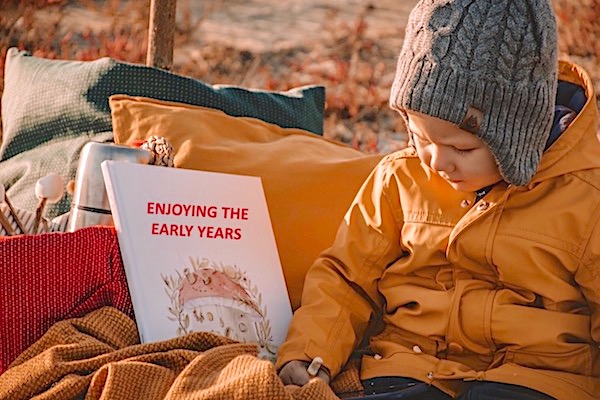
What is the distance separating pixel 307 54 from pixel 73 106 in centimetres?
363

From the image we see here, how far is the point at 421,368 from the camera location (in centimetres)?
205

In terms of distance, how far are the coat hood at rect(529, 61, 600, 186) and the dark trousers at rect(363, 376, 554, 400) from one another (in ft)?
1.27

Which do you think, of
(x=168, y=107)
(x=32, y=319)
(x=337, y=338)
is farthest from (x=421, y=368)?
(x=168, y=107)

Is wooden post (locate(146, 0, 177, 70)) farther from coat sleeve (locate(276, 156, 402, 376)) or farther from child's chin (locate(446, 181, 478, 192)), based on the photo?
child's chin (locate(446, 181, 478, 192))

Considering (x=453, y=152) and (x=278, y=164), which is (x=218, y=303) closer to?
(x=278, y=164)

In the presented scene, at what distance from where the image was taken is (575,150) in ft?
6.56

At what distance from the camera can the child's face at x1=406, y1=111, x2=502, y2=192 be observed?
192 centimetres

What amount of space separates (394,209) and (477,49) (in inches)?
17.2

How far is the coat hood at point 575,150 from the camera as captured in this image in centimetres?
199

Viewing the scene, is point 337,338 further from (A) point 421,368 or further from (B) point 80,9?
(B) point 80,9

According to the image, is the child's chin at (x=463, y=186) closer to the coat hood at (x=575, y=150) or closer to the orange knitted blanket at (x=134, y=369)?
the coat hood at (x=575, y=150)

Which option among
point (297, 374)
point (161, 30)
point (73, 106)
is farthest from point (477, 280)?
point (161, 30)

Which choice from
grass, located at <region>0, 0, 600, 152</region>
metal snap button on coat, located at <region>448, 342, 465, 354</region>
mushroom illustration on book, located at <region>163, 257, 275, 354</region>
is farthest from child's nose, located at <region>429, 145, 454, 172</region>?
grass, located at <region>0, 0, 600, 152</region>

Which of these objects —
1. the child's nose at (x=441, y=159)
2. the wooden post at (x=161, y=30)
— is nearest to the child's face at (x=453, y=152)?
the child's nose at (x=441, y=159)
